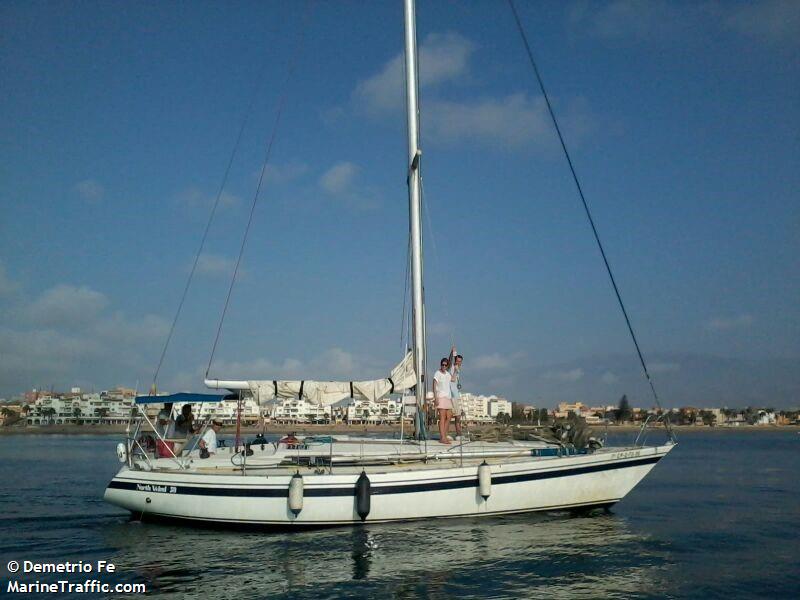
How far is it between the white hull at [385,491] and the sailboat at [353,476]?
0.07 feet

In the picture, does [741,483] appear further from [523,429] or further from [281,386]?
[281,386]

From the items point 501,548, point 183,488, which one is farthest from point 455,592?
point 183,488

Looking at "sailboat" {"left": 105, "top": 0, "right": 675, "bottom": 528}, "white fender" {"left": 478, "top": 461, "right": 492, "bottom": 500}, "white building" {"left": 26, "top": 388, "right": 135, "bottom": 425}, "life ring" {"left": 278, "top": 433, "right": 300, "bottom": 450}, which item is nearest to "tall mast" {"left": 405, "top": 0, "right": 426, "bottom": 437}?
"sailboat" {"left": 105, "top": 0, "right": 675, "bottom": 528}

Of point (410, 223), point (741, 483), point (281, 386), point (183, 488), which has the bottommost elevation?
point (741, 483)

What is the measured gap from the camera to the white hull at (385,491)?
13.9 metres

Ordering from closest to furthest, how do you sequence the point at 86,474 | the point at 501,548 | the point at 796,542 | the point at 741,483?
the point at 501,548 < the point at 796,542 < the point at 741,483 < the point at 86,474

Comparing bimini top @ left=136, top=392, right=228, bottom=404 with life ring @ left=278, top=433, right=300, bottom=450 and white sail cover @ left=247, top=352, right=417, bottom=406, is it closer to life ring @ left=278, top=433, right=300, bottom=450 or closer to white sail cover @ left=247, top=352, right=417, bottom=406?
white sail cover @ left=247, top=352, right=417, bottom=406

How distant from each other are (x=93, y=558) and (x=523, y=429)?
1106cm

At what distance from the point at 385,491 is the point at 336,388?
3.94m

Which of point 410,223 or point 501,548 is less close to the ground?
point 410,223

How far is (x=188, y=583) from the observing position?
10945 millimetres

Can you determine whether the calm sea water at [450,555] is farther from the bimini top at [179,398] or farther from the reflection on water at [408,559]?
the bimini top at [179,398]

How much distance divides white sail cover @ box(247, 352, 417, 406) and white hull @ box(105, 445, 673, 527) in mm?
2665

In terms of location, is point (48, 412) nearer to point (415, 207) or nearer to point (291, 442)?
point (291, 442)
